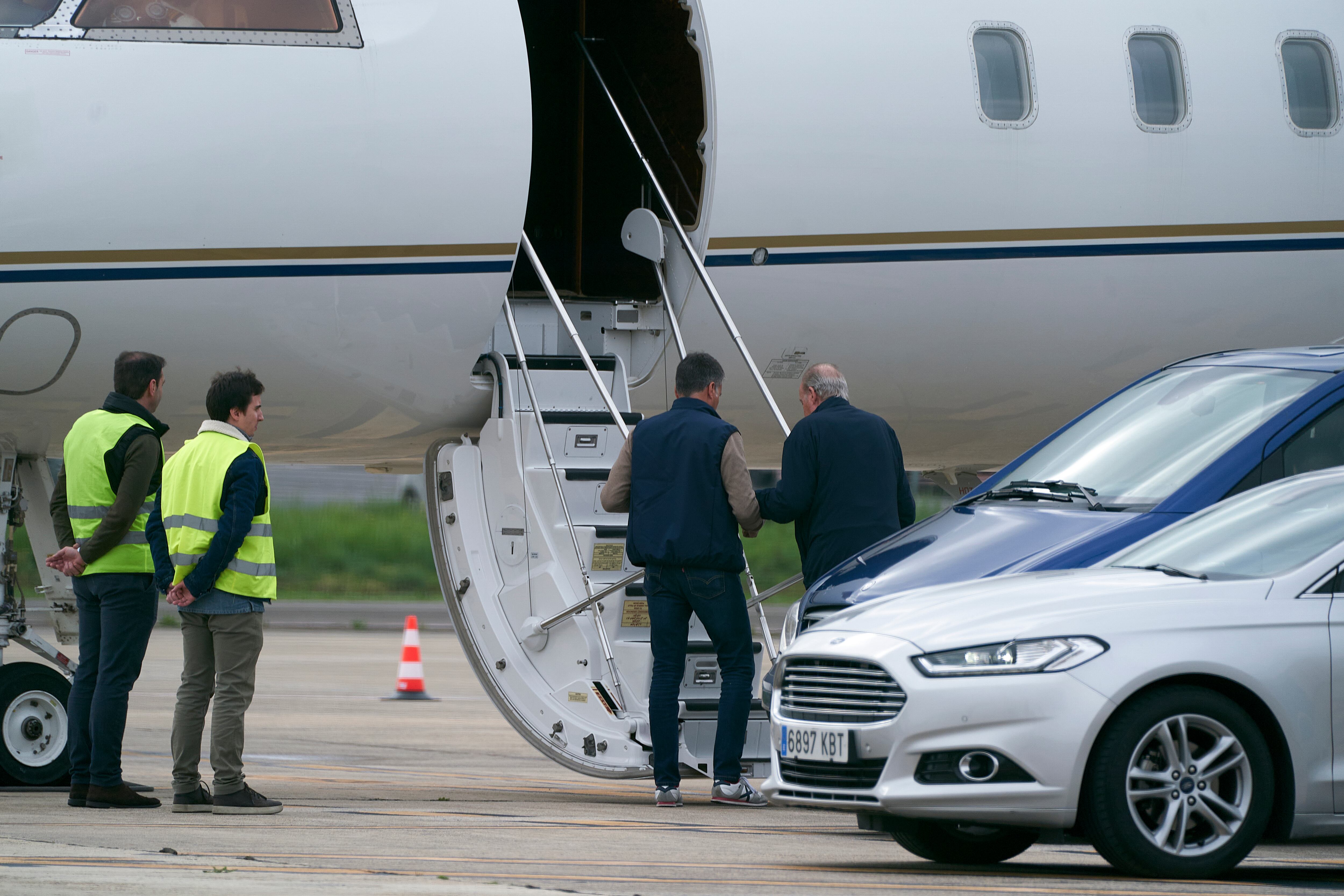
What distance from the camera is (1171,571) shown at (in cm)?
603

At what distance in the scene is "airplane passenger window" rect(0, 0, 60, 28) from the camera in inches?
308

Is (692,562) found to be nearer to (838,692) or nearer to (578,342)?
(578,342)

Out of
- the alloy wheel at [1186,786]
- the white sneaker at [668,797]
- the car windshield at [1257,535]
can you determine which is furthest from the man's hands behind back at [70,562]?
the alloy wheel at [1186,786]

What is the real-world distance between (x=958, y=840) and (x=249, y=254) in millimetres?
3899

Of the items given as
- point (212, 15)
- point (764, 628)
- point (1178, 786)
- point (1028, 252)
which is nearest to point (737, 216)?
point (1028, 252)

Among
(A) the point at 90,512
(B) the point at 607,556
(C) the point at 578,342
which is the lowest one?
(B) the point at 607,556

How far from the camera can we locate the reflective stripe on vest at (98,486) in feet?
25.7

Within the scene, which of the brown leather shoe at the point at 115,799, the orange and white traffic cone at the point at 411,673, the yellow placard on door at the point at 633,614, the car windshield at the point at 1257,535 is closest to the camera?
the car windshield at the point at 1257,535

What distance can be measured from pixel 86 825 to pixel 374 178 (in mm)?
2961

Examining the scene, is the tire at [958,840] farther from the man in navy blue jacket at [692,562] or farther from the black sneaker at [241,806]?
the black sneaker at [241,806]

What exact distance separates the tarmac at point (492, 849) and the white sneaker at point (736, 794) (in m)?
0.05

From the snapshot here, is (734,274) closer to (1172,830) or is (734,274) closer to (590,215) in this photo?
(590,215)

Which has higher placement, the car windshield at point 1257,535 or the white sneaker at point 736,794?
the car windshield at point 1257,535

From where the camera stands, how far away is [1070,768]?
219 inches
